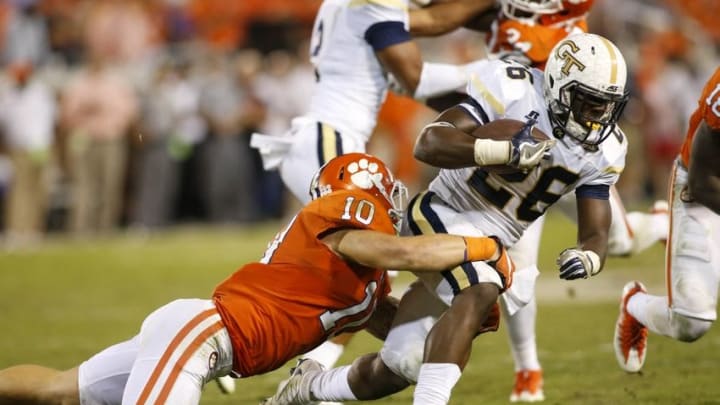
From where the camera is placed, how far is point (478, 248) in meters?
Answer: 4.47

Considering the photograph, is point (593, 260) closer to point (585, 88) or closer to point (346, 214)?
point (585, 88)

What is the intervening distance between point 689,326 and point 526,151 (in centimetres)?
147

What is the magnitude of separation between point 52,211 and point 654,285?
26.0 feet

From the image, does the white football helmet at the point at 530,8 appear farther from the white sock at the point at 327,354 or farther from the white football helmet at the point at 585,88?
the white sock at the point at 327,354

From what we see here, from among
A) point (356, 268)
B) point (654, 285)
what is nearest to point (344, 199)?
point (356, 268)

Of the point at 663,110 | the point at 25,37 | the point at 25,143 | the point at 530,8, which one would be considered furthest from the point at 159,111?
the point at 530,8

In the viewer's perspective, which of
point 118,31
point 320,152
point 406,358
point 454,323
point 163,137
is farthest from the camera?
point 118,31

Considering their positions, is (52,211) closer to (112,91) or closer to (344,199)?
(112,91)

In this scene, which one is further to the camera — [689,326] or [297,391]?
[689,326]

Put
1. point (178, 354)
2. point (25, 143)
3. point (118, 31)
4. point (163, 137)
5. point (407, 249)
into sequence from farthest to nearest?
1. point (118, 31)
2. point (163, 137)
3. point (25, 143)
4. point (407, 249)
5. point (178, 354)

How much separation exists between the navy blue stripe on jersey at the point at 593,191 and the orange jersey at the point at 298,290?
0.92m

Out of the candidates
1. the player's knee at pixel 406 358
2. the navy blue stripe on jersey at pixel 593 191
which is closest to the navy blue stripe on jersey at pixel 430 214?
the player's knee at pixel 406 358

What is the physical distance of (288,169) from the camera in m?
5.96

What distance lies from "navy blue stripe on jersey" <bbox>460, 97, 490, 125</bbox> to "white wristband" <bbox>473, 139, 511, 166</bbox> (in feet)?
1.00
